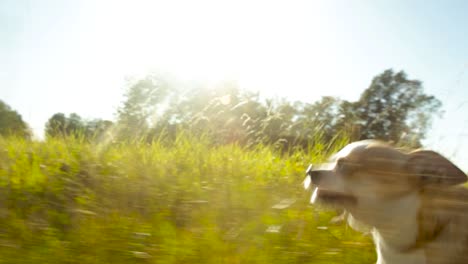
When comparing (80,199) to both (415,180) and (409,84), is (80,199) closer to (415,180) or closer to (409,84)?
(415,180)

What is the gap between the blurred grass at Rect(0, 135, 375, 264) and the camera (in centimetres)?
241

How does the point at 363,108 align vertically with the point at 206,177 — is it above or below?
above

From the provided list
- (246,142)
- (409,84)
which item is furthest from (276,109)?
(409,84)

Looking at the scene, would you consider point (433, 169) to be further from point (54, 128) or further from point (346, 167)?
point (54, 128)

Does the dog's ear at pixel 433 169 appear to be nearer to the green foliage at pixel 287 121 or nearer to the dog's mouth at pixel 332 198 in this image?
the dog's mouth at pixel 332 198

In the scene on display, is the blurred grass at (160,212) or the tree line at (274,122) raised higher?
the tree line at (274,122)

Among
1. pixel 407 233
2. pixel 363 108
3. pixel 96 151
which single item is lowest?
pixel 407 233

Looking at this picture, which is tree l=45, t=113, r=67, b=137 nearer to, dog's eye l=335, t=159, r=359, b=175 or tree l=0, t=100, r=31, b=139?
tree l=0, t=100, r=31, b=139

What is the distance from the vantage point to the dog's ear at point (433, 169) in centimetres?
227

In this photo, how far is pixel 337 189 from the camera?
9.15 feet

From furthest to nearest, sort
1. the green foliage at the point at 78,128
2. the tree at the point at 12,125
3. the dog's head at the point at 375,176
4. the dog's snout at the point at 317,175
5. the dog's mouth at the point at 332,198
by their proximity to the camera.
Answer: the tree at the point at 12,125
the green foliage at the point at 78,128
the dog's snout at the point at 317,175
the dog's mouth at the point at 332,198
the dog's head at the point at 375,176

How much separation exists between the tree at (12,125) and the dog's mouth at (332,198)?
14.2 feet

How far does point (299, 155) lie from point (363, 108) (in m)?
1.17

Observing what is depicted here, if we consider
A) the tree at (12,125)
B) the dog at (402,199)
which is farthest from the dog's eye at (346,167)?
the tree at (12,125)
